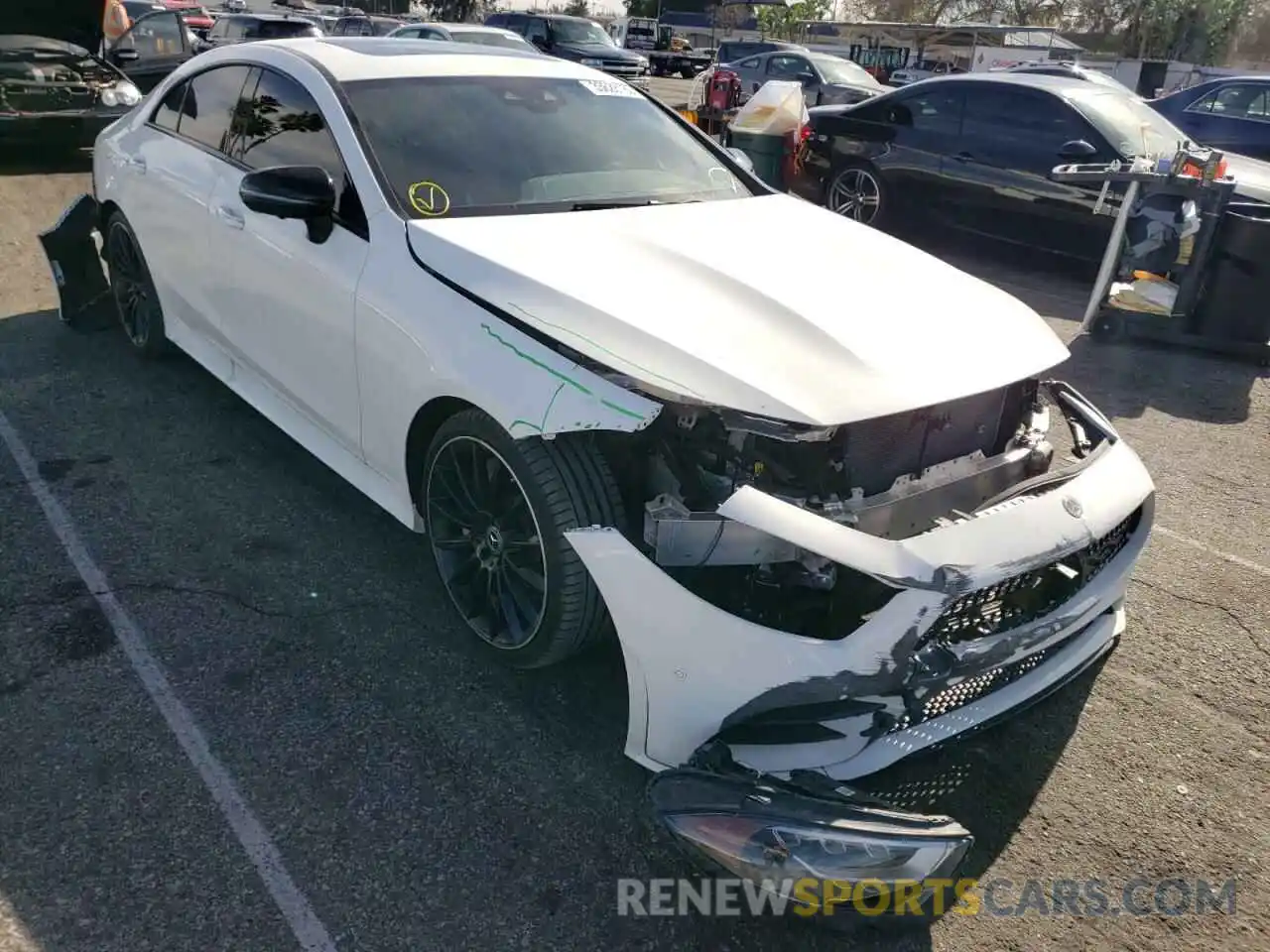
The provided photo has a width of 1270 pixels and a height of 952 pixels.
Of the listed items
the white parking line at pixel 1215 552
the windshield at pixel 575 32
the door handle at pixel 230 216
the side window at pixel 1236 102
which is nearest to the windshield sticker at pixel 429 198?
the door handle at pixel 230 216

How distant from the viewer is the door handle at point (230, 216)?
3763 mm

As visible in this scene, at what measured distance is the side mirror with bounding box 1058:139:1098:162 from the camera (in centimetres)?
744

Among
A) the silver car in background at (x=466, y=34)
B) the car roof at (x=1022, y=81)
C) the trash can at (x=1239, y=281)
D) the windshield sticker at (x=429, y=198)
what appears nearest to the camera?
the windshield sticker at (x=429, y=198)

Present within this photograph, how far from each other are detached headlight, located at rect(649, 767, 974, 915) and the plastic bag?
802 cm

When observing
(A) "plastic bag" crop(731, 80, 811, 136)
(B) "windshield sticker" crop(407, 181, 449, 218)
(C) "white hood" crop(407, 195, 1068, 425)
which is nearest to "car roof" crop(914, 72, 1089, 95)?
A: (A) "plastic bag" crop(731, 80, 811, 136)

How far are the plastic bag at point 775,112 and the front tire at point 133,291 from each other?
5825 mm

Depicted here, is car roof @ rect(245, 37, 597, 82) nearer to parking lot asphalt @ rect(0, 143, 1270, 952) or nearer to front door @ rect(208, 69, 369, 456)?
front door @ rect(208, 69, 369, 456)

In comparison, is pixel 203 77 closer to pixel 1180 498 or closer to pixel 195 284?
pixel 195 284

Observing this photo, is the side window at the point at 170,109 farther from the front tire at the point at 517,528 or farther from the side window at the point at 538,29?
the side window at the point at 538,29

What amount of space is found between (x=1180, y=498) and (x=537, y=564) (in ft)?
11.0

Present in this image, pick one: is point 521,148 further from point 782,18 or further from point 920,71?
point 782,18

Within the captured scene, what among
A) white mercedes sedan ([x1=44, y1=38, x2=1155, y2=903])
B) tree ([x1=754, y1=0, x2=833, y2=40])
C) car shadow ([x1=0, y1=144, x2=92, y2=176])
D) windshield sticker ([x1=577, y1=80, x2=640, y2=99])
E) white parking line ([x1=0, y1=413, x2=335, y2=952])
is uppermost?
tree ([x1=754, y1=0, x2=833, y2=40])

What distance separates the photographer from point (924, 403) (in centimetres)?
237

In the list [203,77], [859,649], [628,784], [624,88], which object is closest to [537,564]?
[628,784]
